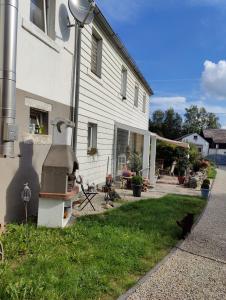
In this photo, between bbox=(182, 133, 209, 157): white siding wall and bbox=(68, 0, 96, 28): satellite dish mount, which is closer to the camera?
bbox=(68, 0, 96, 28): satellite dish mount

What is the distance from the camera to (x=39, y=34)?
717 centimetres

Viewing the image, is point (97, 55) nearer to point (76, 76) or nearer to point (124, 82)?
point (76, 76)

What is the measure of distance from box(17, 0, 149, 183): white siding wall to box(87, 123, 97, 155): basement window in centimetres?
22

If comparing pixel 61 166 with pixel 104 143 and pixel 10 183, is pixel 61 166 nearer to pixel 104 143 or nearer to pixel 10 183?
pixel 10 183

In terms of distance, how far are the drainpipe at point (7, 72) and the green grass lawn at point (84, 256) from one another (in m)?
1.58

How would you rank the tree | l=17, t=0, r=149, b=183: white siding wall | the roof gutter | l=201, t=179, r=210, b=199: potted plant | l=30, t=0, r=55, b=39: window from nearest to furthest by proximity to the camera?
l=17, t=0, r=149, b=183: white siding wall
l=30, t=0, r=55, b=39: window
the roof gutter
l=201, t=179, r=210, b=199: potted plant
the tree

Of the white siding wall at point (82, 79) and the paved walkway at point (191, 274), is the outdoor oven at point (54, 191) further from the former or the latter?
the paved walkway at point (191, 274)

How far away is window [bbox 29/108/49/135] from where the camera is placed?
296 inches

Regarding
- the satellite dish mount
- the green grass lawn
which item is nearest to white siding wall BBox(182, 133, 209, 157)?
the satellite dish mount

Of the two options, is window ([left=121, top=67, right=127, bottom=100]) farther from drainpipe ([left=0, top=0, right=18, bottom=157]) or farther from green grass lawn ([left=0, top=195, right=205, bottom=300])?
drainpipe ([left=0, top=0, right=18, bottom=157])

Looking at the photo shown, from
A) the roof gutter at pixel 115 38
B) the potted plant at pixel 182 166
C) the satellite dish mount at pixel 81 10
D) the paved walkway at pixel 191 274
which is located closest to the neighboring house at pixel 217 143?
the potted plant at pixel 182 166

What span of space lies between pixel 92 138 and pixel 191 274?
7.49 meters

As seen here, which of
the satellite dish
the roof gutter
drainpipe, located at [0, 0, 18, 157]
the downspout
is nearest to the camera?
drainpipe, located at [0, 0, 18, 157]

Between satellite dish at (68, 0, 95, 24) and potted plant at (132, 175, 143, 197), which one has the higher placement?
satellite dish at (68, 0, 95, 24)
